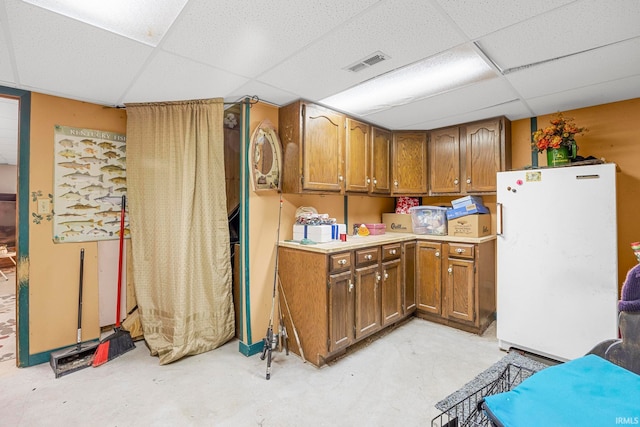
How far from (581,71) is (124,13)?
117 inches

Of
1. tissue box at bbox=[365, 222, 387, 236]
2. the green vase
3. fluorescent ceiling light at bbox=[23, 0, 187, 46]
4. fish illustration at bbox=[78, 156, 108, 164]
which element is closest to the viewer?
fluorescent ceiling light at bbox=[23, 0, 187, 46]

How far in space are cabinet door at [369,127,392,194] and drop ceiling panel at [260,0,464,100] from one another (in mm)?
1259

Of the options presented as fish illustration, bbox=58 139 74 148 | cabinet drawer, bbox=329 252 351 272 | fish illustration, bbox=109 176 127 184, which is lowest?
cabinet drawer, bbox=329 252 351 272

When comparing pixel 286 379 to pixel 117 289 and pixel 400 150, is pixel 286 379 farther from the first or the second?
pixel 400 150

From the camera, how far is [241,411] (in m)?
1.95

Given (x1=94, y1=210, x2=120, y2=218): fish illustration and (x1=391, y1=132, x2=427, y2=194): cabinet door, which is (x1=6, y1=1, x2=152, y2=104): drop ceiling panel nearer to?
(x1=94, y1=210, x2=120, y2=218): fish illustration

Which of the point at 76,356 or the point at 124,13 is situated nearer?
the point at 124,13

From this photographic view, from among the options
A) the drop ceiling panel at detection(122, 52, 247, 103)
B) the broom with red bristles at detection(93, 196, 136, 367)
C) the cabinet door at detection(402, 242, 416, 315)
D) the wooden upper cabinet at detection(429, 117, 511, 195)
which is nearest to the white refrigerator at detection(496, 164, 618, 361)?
the wooden upper cabinet at detection(429, 117, 511, 195)

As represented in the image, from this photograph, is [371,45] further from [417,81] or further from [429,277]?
[429,277]

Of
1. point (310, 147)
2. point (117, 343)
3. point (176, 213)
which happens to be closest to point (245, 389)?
point (117, 343)

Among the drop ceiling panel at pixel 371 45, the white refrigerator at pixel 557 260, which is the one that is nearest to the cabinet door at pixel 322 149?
the drop ceiling panel at pixel 371 45

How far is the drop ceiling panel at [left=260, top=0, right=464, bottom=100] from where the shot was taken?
1.56 m

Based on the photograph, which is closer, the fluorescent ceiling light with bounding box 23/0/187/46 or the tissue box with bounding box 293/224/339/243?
the fluorescent ceiling light with bounding box 23/0/187/46

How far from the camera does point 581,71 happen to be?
7.16 feet
